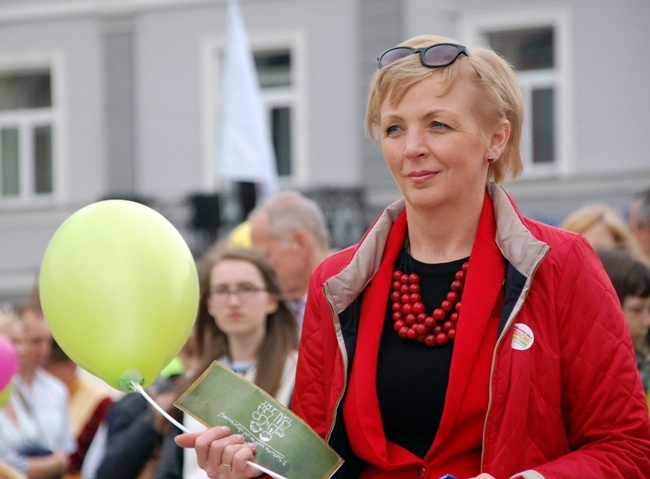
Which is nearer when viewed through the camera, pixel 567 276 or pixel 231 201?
pixel 567 276

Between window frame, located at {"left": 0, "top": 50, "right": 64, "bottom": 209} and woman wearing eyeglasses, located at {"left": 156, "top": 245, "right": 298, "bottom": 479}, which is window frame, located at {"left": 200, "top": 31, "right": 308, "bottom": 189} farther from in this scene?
woman wearing eyeglasses, located at {"left": 156, "top": 245, "right": 298, "bottom": 479}

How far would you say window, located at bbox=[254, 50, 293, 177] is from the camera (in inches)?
628

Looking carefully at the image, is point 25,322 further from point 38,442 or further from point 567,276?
point 567,276

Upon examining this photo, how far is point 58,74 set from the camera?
1658 centimetres

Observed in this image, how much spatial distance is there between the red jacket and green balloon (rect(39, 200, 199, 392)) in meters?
0.42

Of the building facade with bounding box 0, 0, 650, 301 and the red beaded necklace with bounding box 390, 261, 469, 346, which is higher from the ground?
the building facade with bounding box 0, 0, 650, 301

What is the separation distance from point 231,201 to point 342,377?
1370cm

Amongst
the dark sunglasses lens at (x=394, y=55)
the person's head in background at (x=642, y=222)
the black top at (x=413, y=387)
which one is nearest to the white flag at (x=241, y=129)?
the person's head in background at (x=642, y=222)

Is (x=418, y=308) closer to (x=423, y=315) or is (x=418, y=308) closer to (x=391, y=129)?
(x=423, y=315)

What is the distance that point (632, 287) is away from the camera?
13.2 feet

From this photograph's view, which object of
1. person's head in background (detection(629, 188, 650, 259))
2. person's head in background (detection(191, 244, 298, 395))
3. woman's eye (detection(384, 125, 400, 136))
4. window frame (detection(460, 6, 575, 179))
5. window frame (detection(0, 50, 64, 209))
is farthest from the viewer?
window frame (detection(0, 50, 64, 209))

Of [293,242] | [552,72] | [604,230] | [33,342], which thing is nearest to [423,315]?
[604,230]

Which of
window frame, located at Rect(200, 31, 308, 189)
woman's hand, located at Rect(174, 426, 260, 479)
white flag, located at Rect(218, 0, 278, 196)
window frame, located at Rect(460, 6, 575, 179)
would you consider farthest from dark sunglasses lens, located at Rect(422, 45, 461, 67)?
window frame, located at Rect(200, 31, 308, 189)

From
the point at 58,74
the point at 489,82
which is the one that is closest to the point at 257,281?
the point at 489,82
